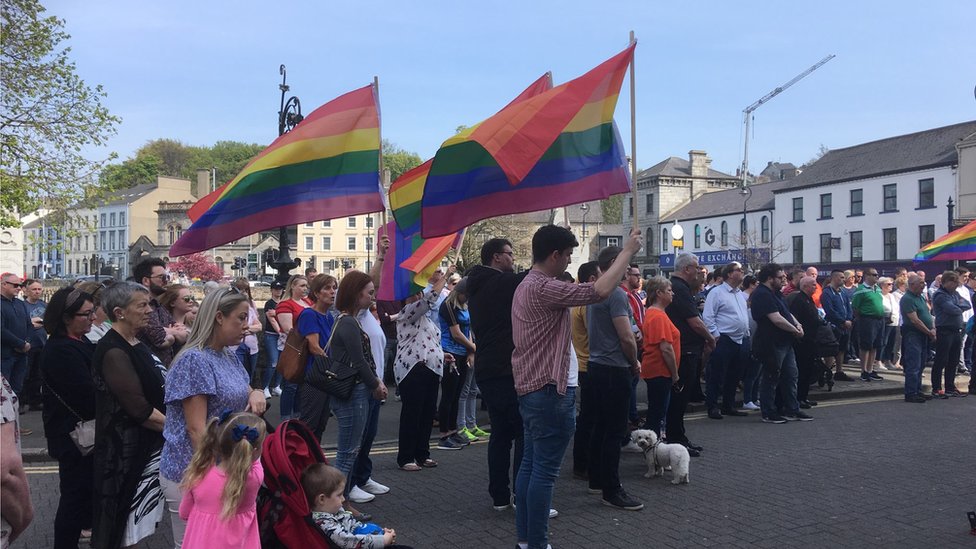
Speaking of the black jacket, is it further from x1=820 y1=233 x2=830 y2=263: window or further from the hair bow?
x1=820 y1=233 x2=830 y2=263: window

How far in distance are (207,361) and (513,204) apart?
3101mm

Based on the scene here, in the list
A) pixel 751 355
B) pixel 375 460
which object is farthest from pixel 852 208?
pixel 375 460

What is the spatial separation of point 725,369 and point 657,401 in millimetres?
3464

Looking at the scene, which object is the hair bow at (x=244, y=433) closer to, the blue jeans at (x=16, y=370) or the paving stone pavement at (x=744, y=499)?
the paving stone pavement at (x=744, y=499)

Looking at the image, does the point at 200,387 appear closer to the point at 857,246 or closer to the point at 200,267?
the point at 857,246

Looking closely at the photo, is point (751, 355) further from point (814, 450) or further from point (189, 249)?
point (189, 249)

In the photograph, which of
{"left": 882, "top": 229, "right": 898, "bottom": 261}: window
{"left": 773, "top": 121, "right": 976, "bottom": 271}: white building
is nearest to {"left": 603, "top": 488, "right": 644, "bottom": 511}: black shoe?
{"left": 773, "top": 121, "right": 976, "bottom": 271}: white building

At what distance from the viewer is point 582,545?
5.59 meters

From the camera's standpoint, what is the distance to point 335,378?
20.6ft

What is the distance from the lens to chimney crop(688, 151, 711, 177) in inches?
3022

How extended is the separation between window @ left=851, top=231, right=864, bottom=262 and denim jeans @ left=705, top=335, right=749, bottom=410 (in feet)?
156

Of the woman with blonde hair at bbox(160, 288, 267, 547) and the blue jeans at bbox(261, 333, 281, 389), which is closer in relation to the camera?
the woman with blonde hair at bbox(160, 288, 267, 547)

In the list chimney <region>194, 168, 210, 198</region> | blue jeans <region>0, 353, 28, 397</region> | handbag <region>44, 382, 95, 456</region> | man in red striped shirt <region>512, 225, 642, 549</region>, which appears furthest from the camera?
chimney <region>194, 168, 210, 198</region>

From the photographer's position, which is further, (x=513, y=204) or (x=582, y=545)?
(x=513, y=204)
